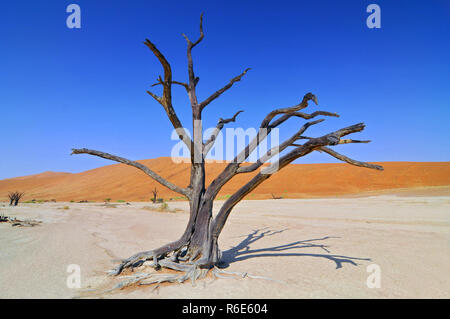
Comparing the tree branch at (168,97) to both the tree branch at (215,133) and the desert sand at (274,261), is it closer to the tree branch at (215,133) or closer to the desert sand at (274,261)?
the tree branch at (215,133)

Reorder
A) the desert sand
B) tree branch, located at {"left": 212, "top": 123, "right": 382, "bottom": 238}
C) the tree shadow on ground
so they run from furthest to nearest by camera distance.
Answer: the tree shadow on ground
tree branch, located at {"left": 212, "top": 123, "right": 382, "bottom": 238}
the desert sand

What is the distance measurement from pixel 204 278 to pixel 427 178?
45833 millimetres

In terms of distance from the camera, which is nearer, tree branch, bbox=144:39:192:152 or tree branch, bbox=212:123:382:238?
tree branch, bbox=212:123:382:238

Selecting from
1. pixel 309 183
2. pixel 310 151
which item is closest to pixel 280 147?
pixel 310 151

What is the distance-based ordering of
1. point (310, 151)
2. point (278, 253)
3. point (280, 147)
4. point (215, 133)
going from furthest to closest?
point (278, 253) < point (215, 133) < point (280, 147) < point (310, 151)

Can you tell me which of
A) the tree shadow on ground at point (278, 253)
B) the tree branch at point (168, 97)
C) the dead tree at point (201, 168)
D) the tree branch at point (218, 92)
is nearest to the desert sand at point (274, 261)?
the tree shadow on ground at point (278, 253)

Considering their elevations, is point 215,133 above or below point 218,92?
below

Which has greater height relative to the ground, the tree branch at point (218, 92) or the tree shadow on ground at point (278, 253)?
the tree branch at point (218, 92)

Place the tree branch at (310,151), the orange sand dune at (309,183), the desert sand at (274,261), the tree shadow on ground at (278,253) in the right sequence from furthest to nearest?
the orange sand dune at (309,183), the tree shadow on ground at (278,253), the tree branch at (310,151), the desert sand at (274,261)

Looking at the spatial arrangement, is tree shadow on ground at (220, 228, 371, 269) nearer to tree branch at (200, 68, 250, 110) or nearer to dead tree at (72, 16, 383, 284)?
dead tree at (72, 16, 383, 284)

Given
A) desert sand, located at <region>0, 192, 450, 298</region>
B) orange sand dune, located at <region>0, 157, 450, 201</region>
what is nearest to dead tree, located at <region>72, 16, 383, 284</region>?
desert sand, located at <region>0, 192, 450, 298</region>

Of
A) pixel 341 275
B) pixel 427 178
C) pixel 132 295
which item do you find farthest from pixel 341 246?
pixel 427 178

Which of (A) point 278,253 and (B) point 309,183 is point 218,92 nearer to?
(A) point 278,253

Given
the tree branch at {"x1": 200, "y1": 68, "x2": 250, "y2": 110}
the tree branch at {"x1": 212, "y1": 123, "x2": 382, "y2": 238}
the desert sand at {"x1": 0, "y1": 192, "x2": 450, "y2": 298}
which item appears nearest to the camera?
the desert sand at {"x1": 0, "y1": 192, "x2": 450, "y2": 298}
